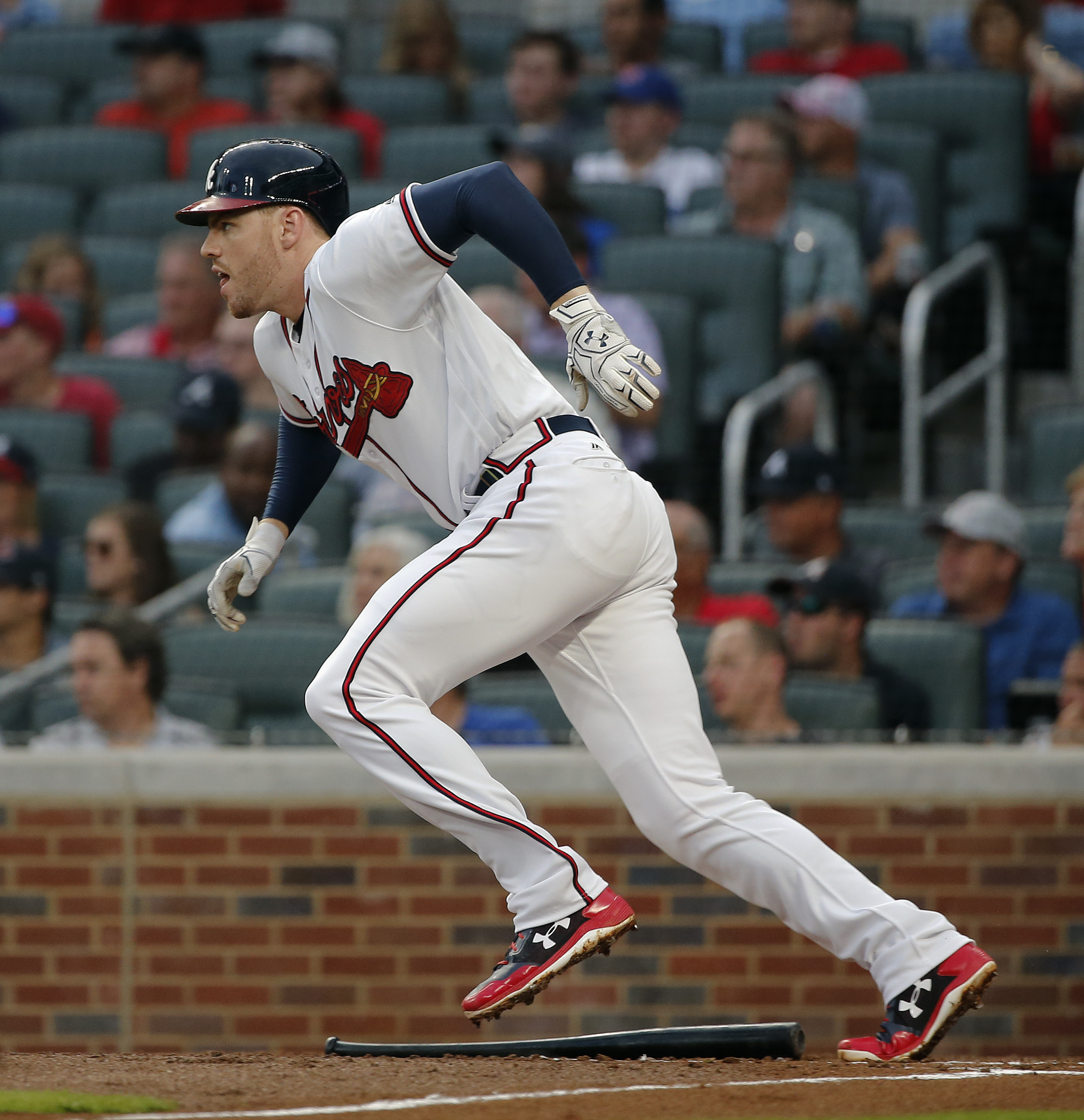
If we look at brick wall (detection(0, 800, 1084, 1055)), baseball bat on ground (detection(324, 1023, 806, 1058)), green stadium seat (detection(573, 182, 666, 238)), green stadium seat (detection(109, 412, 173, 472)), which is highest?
green stadium seat (detection(573, 182, 666, 238))

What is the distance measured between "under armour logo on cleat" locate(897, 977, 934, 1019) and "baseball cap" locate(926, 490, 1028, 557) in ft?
6.78

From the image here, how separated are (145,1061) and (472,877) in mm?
1190

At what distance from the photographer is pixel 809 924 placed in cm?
324

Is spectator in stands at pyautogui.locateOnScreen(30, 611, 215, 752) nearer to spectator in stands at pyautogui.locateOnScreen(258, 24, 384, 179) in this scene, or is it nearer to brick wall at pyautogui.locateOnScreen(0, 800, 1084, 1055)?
brick wall at pyautogui.locateOnScreen(0, 800, 1084, 1055)

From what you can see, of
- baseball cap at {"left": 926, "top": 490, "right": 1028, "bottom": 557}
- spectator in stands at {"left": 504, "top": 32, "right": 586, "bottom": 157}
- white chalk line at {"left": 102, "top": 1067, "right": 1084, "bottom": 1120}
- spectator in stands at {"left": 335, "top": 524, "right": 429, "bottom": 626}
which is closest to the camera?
white chalk line at {"left": 102, "top": 1067, "right": 1084, "bottom": 1120}

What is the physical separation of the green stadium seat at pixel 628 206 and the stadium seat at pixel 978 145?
1.11 meters

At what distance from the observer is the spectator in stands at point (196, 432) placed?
20.0 ft

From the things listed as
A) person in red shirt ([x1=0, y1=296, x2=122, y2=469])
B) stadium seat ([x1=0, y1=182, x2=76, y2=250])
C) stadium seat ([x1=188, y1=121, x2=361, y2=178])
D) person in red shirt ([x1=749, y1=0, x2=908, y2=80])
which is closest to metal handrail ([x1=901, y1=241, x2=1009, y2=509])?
person in red shirt ([x1=749, y1=0, x2=908, y2=80])

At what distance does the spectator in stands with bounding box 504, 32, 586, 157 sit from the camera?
7.70 m

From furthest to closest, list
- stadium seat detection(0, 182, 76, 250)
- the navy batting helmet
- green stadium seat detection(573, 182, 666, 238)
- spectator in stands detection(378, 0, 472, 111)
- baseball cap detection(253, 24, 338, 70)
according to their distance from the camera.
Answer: spectator in stands detection(378, 0, 472, 111)
baseball cap detection(253, 24, 338, 70)
stadium seat detection(0, 182, 76, 250)
green stadium seat detection(573, 182, 666, 238)
the navy batting helmet

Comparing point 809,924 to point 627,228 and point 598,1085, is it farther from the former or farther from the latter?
point 627,228

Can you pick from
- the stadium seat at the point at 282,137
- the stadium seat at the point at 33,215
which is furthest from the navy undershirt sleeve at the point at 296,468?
the stadium seat at the point at 33,215

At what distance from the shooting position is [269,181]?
3.16m

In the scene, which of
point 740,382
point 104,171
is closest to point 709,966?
point 740,382
